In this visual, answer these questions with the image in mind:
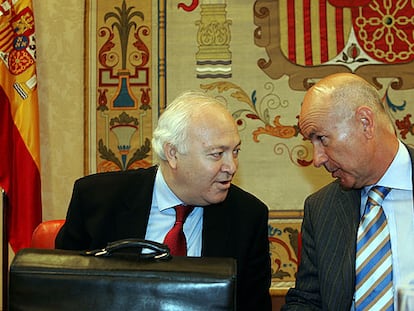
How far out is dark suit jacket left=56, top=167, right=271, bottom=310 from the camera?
7.45 feet

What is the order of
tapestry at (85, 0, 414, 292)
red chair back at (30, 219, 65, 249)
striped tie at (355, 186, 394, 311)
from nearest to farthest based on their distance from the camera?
striped tie at (355, 186, 394, 311) → red chair back at (30, 219, 65, 249) → tapestry at (85, 0, 414, 292)

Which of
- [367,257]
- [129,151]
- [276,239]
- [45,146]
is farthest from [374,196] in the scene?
[45,146]

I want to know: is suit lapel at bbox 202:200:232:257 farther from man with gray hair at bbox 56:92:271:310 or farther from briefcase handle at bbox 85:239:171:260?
briefcase handle at bbox 85:239:171:260

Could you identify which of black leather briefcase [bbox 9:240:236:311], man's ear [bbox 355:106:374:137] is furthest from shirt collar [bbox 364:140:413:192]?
black leather briefcase [bbox 9:240:236:311]

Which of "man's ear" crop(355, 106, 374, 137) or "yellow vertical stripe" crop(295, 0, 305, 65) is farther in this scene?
"yellow vertical stripe" crop(295, 0, 305, 65)

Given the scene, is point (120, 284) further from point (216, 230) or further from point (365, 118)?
point (365, 118)

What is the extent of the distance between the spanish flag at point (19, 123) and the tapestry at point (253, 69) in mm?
371

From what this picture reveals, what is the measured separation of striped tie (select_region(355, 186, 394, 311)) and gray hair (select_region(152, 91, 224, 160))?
2.31 ft

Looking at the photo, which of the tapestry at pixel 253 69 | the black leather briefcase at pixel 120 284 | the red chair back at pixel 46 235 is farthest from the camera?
the tapestry at pixel 253 69

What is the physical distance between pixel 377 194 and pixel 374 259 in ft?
0.78

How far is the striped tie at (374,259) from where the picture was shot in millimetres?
2113

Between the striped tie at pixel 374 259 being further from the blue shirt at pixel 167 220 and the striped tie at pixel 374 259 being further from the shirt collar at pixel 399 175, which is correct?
the blue shirt at pixel 167 220

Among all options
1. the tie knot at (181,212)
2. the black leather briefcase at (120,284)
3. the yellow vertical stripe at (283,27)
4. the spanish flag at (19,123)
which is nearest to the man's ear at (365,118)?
the tie knot at (181,212)

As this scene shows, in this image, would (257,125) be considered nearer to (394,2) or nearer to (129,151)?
(129,151)
